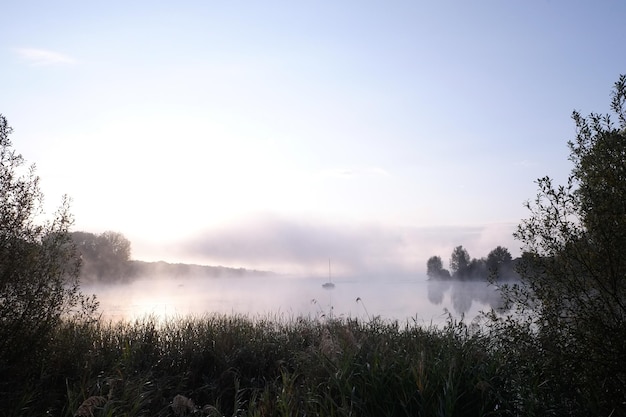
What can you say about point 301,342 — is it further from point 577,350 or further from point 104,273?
point 104,273

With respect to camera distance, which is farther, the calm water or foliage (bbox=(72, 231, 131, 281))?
foliage (bbox=(72, 231, 131, 281))

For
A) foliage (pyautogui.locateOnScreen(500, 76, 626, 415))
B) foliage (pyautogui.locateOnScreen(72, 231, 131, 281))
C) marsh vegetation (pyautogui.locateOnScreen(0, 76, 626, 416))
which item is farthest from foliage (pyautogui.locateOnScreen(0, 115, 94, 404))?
foliage (pyautogui.locateOnScreen(72, 231, 131, 281))

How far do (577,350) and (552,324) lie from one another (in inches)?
15.8

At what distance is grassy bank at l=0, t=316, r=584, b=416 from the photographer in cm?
599

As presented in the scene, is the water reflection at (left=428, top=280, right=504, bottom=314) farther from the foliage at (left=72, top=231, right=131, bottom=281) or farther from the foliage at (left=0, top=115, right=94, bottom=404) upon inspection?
the foliage at (left=72, top=231, right=131, bottom=281)

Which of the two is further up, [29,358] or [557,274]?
[557,274]

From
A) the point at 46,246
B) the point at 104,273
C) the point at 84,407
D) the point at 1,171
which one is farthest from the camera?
the point at 104,273

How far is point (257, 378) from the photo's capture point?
397 inches

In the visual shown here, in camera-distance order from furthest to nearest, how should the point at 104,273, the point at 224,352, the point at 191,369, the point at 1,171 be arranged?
the point at 104,273, the point at 224,352, the point at 191,369, the point at 1,171

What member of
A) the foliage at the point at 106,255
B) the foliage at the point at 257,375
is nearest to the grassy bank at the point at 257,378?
the foliage at the point at 257,375

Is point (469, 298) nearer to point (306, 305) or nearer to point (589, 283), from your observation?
point (306, 305)

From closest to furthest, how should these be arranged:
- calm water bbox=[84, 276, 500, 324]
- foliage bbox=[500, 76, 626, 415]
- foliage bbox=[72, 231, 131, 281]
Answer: foliage bbox=[500, 76, 626, 415]
calm water bbox=[84, 276, 500, 324]
foliage bbox=[72, 231, 131, 281]

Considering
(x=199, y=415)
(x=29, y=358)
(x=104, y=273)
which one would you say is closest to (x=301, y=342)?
(x=199, y=415)

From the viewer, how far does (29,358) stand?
774cm
